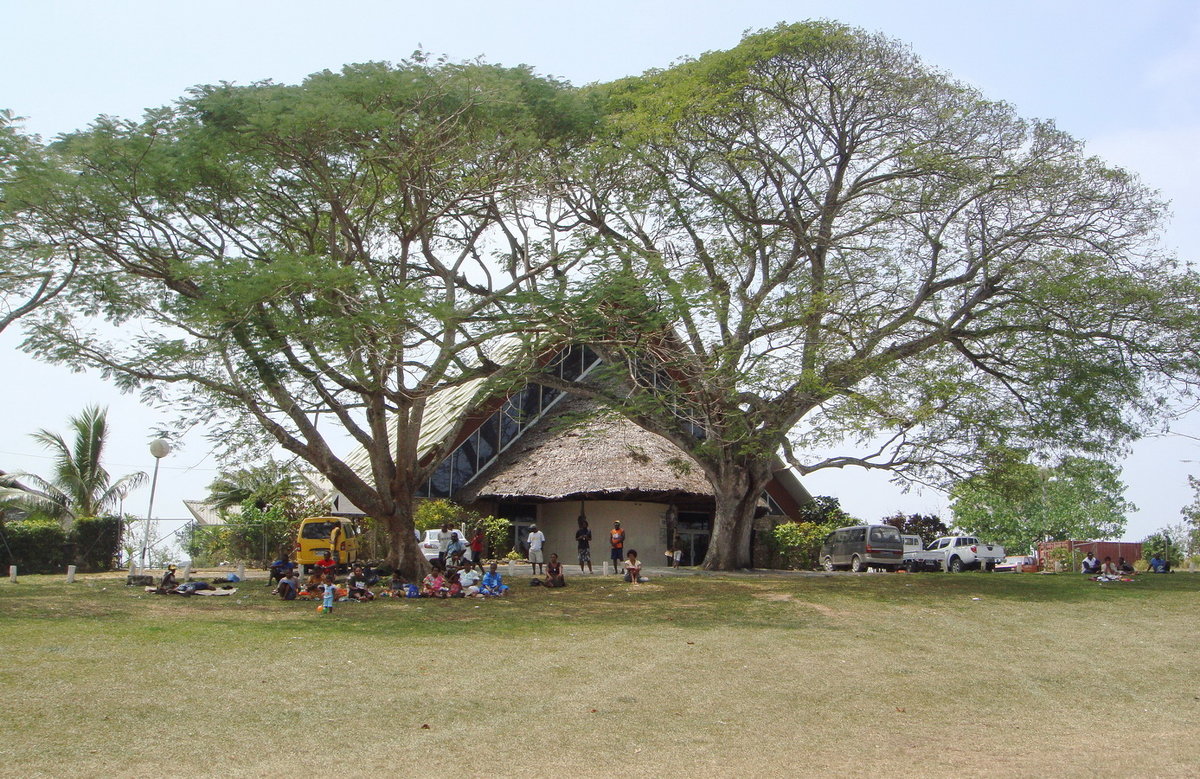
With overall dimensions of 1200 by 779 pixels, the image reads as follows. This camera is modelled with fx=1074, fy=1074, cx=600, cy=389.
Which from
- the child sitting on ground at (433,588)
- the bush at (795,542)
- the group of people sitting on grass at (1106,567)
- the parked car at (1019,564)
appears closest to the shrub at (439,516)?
the bush at (795,542)

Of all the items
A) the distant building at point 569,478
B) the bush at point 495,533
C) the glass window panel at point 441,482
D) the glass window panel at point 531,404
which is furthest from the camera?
the glass window panel at point 531,404

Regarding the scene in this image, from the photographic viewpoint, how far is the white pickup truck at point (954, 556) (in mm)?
37969

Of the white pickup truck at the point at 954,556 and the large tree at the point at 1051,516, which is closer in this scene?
the white pickup truck at the point at 954,556

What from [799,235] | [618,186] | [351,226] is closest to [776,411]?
[799,235]

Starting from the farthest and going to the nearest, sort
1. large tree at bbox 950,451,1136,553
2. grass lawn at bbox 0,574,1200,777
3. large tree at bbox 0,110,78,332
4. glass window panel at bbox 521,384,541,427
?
large tree at bbox 950,451,1136,553 → glass window panel at bbox 521,384,541,427 → large tree at bbox 0,110,78,332 → grass lawn at bbox 0,574,1200,777

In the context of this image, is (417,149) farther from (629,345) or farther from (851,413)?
(851,413)

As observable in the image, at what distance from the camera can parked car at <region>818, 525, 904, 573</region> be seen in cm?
3238

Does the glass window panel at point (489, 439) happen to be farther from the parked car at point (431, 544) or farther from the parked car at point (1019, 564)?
the parked car at point (1019, 564)

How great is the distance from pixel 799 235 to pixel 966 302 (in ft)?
13.5

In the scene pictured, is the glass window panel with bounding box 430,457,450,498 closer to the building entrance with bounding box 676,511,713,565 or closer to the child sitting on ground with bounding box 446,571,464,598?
the building entrance with bounding box 676,511,713,565

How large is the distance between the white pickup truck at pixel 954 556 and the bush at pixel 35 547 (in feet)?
89.8

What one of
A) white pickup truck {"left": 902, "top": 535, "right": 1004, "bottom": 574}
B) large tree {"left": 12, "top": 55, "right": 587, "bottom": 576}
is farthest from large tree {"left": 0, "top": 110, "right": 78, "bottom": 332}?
white pickup truck {"left": 902, "top": 535, "right": 1004, "bottom": 574}

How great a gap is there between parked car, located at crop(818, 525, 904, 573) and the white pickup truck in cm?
573

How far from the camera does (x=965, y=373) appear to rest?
25.4 metres
